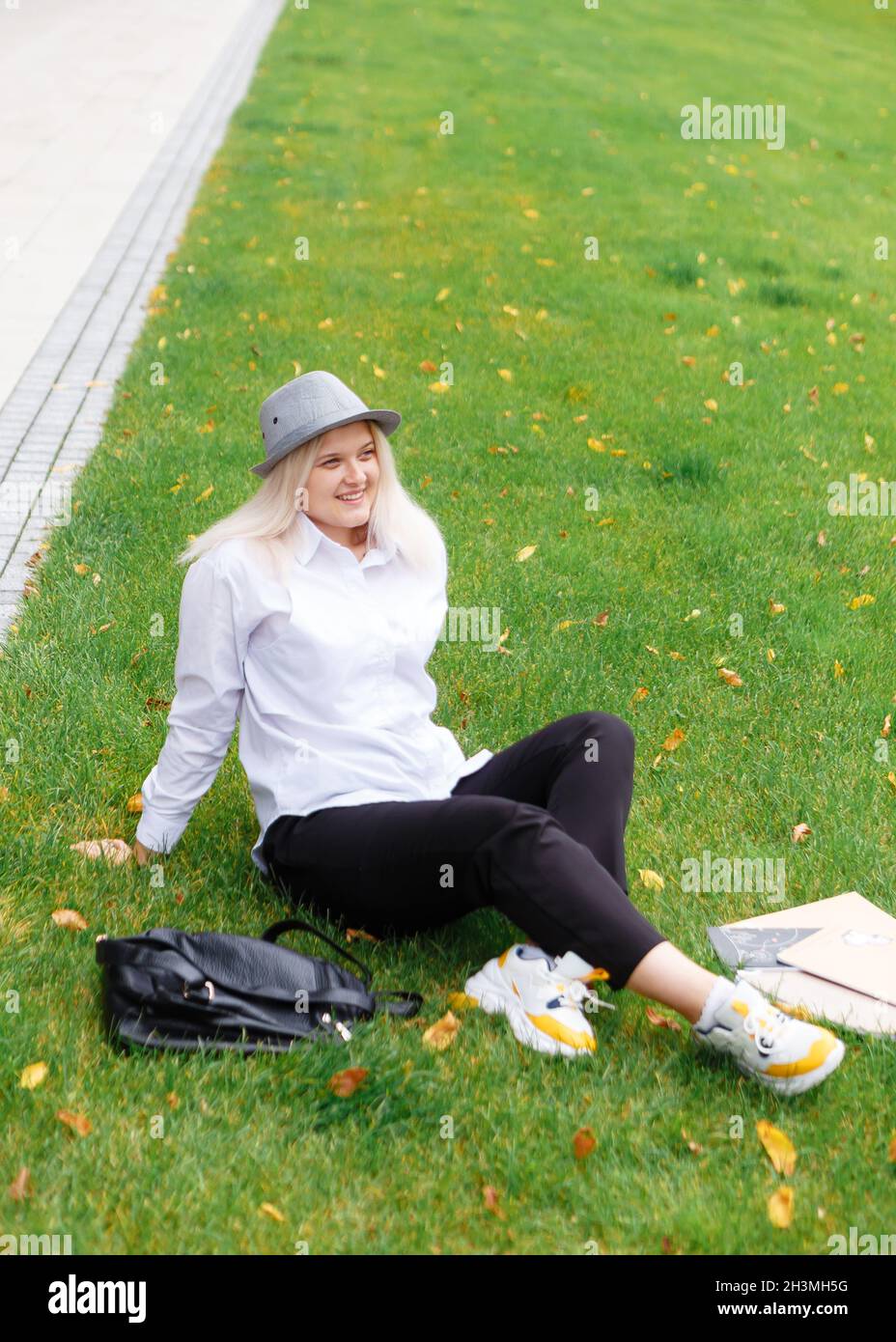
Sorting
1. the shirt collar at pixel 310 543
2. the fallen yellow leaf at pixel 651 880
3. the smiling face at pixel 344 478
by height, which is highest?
the smiling face at pixel 344 478

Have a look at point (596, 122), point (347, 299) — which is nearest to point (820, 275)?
point (347, 299)

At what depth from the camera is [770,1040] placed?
126 inches

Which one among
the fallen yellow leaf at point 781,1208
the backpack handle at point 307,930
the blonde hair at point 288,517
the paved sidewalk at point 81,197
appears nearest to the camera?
the fallen yellow leaf at point 781,1208

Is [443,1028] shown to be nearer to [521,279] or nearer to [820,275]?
[521,279]

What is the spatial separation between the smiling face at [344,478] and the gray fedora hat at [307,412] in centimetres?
7

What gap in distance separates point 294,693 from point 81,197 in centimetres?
984

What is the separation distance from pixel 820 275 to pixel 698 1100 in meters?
9.25

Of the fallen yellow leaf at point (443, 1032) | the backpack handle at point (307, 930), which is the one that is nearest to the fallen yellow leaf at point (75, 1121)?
the backpack handle at point (307, 930)

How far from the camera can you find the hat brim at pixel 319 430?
370 centimetres

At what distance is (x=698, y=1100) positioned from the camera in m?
3.25

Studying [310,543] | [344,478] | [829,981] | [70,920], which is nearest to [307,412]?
[344,478]

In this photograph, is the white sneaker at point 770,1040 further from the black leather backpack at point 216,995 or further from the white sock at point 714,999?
the black leather backpack at point 216,995

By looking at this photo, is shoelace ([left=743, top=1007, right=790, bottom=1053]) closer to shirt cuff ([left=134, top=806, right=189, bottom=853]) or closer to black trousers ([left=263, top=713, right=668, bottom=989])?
black trousers ([left=263, top=713, right=668, bottom=989])

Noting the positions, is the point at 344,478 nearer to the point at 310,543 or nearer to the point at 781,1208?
the point at 310,543
